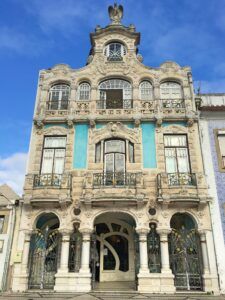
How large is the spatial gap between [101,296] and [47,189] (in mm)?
5809

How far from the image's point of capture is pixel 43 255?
13.5 metres

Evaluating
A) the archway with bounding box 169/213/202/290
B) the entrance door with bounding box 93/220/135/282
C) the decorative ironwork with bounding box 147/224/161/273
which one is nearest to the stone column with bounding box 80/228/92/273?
the entrance door with bounding box 93/220/135/282

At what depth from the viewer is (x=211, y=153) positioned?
1470cm

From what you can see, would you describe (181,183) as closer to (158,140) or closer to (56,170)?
(158,140)

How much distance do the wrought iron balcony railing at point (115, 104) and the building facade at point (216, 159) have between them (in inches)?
172

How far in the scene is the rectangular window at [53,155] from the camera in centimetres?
1489

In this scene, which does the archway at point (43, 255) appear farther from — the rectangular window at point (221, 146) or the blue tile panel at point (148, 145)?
the rectangular window at point (221, 146)

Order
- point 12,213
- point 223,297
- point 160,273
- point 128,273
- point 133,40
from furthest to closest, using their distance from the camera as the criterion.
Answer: point 133,40, point 128,273, point 12,213, point 160,273, point 223,297

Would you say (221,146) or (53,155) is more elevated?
(221,146)

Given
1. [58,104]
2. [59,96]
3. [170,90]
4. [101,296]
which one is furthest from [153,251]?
[59,96]

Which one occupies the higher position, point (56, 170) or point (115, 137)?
point (115, 137)

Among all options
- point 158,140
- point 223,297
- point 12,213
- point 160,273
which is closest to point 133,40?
point 158,140

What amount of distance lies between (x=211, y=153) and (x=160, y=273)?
6.94 m

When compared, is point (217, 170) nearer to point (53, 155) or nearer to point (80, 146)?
point (80, 146)
